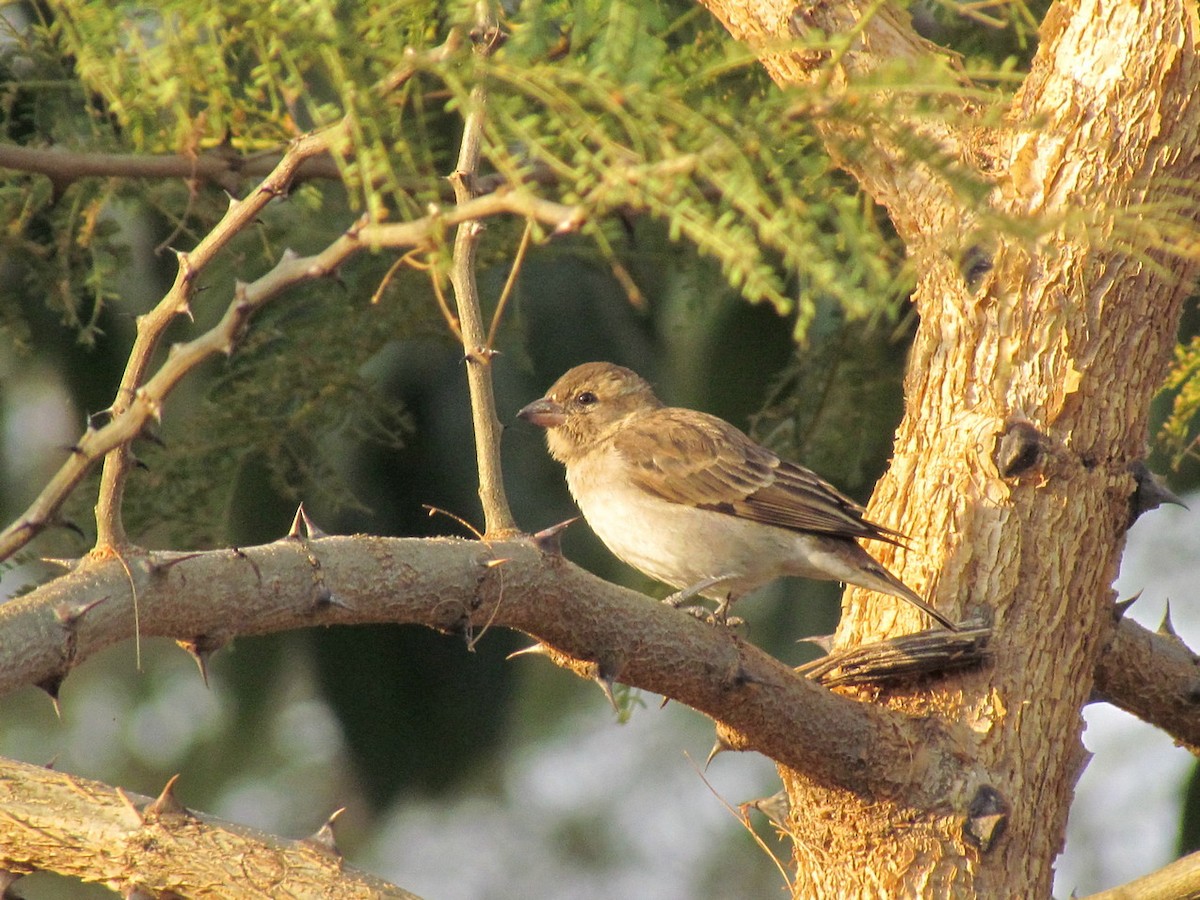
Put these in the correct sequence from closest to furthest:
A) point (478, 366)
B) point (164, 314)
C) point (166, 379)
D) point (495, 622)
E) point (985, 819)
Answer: point (166, 379) → point (164, 314) → point (495, 622) → point (478, 366) → point (985, 819)

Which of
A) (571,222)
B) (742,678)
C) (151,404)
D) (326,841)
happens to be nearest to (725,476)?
(742,678)

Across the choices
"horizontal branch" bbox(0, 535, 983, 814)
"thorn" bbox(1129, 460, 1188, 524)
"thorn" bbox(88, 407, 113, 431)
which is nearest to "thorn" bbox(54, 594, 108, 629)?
"horizontal branch" bbox(0, 535, 983, 814)

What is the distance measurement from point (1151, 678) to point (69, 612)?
146 inches

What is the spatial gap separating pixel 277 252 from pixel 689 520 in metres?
1.85

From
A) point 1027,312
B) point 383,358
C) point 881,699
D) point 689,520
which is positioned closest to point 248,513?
point 383,358

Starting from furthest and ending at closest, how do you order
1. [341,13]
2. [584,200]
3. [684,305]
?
1. [684,305]
2. [341,13]
3. [584,200]

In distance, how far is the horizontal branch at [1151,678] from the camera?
4773 mm

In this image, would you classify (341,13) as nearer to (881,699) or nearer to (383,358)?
(881,699)

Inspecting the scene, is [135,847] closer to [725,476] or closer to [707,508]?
[707,508]

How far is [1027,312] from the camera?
170 inches

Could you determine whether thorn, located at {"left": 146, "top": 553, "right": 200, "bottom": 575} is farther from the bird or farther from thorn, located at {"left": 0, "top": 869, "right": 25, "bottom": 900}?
the bird

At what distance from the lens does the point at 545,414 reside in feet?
20.4

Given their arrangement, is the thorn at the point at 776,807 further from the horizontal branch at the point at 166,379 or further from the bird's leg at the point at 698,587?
the horizontal branch at the point at 166,379

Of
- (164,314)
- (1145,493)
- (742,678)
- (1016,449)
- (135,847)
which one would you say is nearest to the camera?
(164,314)
